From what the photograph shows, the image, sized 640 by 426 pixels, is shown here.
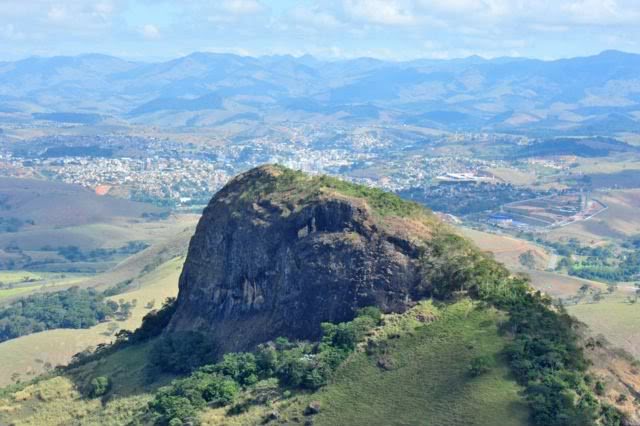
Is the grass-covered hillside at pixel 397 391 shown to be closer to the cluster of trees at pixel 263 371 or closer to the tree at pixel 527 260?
the cluster of trees at pixel 263 371

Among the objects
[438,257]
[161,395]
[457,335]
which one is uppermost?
[438,257]

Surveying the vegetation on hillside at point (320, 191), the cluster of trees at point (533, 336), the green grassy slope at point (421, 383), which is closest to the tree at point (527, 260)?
the vegetation on hillside at point (320, 191)

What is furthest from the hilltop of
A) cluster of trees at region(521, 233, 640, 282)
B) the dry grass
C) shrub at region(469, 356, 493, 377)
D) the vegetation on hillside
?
cluster of trees at region(521, 233, 640, 282)

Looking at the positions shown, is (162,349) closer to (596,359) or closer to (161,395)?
(161,395)

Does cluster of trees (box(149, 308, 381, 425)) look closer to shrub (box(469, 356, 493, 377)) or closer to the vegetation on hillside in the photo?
shrub (box(469, 356, 493, 377))

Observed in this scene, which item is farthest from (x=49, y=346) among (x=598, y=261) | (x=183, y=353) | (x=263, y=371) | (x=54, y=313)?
(x=598, y=261)

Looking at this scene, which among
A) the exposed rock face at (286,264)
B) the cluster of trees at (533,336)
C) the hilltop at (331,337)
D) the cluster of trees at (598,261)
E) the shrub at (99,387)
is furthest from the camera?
the cluster of trees at (598,261)

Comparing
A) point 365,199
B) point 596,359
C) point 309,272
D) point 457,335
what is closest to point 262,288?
point 309,272
